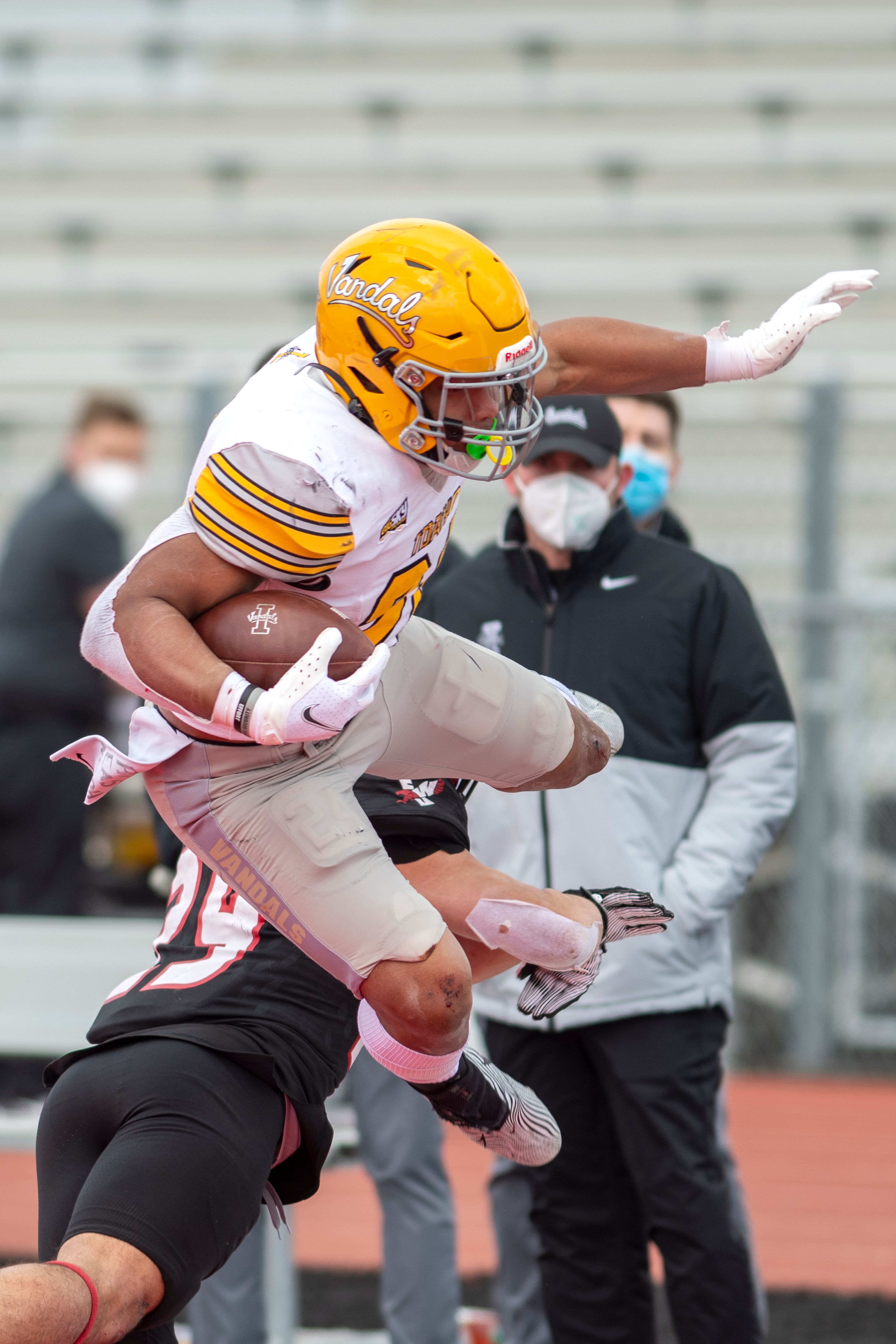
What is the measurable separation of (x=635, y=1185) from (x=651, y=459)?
1.59m

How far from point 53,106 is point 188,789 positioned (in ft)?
28.3

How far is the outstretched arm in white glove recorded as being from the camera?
1.89 meters

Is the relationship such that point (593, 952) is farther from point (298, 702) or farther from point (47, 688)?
point (47, 688)

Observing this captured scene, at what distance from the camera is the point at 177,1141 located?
1.97m

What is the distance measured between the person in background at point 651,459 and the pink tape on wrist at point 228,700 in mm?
1748

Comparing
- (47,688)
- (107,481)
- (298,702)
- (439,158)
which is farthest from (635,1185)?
(439,158)

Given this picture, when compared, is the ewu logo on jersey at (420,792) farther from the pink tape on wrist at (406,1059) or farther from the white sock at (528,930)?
the pink tape on wrist at (406,1059)

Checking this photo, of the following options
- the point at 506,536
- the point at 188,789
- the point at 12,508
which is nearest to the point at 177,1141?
the point at 188,789

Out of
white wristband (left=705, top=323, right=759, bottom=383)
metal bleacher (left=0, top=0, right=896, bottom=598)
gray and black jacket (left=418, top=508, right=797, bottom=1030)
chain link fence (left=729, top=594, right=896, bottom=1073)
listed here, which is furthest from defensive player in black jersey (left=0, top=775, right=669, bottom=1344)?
metal bleacher (left=0, top=0, right=896, bottom=598)

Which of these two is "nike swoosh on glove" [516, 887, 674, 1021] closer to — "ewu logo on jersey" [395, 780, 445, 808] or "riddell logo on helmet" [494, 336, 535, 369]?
"ewu logo on jersey" [395, 780, 445, 808]

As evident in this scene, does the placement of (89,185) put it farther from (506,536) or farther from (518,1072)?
(518,1072)

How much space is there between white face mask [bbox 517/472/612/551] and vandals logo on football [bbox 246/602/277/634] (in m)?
1.08

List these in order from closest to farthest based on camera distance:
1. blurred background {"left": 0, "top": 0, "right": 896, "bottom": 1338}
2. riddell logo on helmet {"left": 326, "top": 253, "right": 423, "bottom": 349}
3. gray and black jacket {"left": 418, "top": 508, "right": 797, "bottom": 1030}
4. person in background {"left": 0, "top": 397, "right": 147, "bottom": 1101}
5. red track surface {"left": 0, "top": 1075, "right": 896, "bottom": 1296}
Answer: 1. riddell logo on helmet {"left": 326, "top": 253, "right": 423, "bottom": 349}
2. gray and black jacket {"left": 418, "top": 508, "right": 797, "bottom": 1030}
3. red track surface {"left": 0, "top": 1075, "right": 896, "bottom": 1296}
4. person in background {"left": 0, "top": 397, "right": 147, "bottom": 1101}
5. blurred background {"left": 0, "top": 0, "right": 896, "bottom": 1338}

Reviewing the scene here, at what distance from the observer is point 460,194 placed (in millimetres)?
8852
